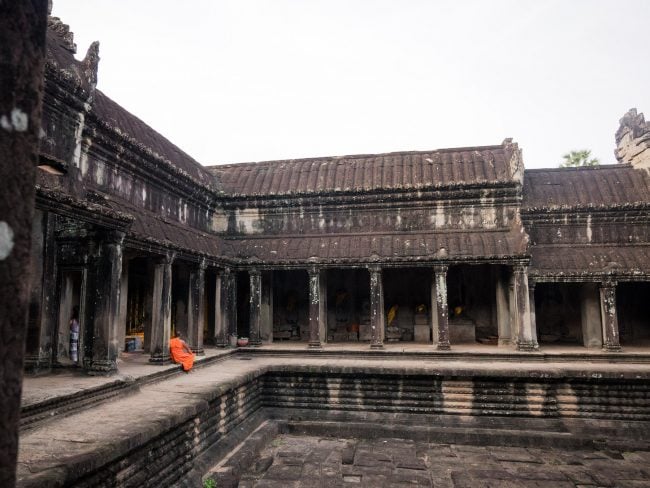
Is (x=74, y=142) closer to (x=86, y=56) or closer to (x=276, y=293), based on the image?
(x=86, y=56)

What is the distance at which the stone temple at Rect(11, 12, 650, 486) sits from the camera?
7.27m

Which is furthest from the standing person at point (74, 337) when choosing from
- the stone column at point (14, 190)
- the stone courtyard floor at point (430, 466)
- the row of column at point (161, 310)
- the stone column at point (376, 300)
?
the stone column at point (14, 190)

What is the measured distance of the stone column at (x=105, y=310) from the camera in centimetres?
682

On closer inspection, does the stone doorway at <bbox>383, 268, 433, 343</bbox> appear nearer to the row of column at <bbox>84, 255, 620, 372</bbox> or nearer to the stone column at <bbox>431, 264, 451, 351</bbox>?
the row of column at <bbox>84, 255, 620, 372</bbox>

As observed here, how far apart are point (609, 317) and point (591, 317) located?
1.13 meters

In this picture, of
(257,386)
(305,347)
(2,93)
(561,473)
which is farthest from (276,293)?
(2,93)

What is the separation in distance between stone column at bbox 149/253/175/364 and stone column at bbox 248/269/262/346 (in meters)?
3.59

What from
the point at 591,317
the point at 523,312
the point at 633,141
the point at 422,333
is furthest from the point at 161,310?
the point at 633,141

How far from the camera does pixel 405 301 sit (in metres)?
14.7

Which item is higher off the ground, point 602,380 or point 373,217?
point 373,217

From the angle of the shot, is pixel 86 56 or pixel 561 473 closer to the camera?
pixel 561 473

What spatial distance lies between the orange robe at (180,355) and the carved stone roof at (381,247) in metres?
3.94

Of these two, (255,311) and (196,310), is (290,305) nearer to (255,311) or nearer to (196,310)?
(255,311)

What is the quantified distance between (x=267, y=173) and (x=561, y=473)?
11487 mm
